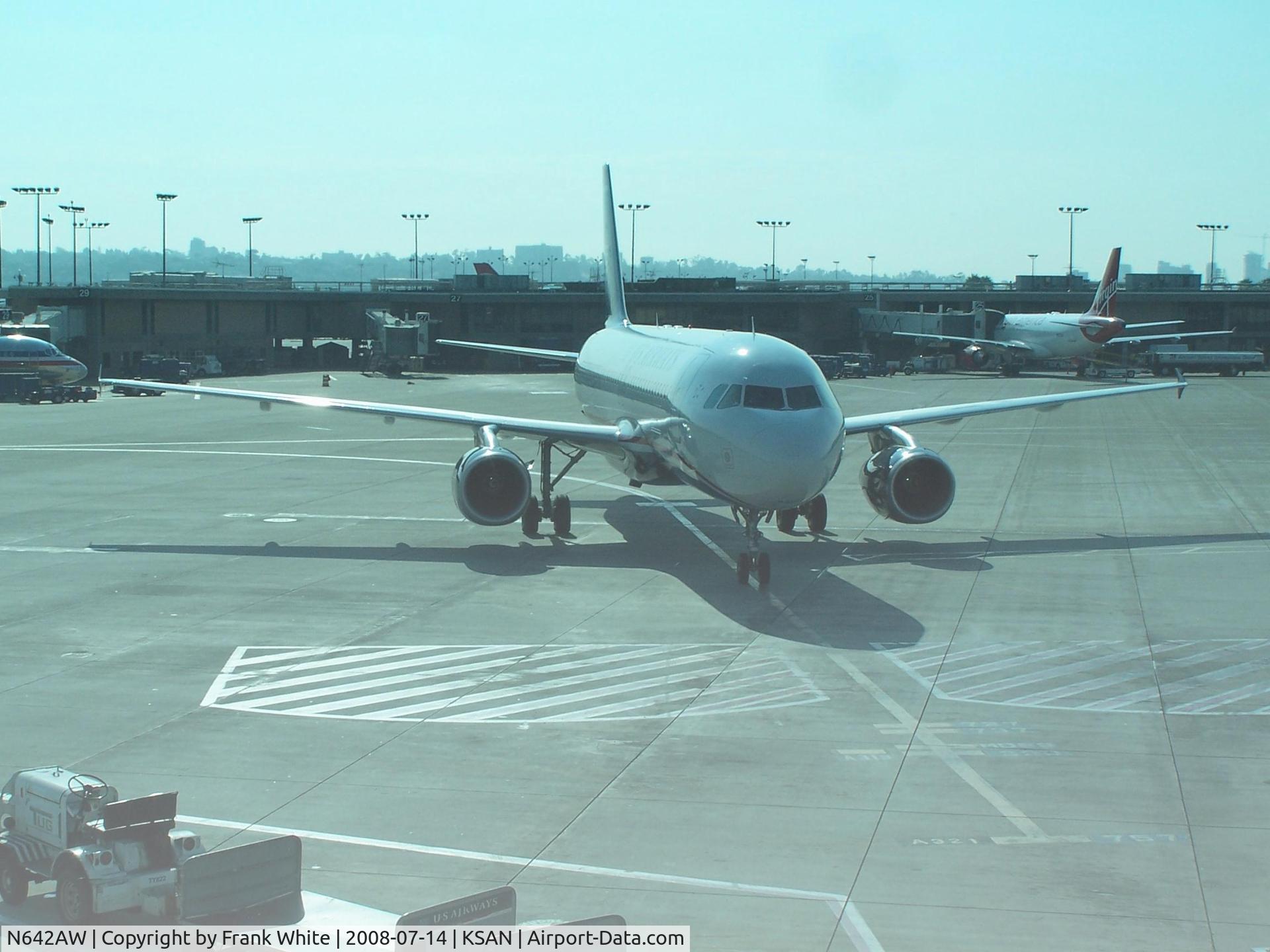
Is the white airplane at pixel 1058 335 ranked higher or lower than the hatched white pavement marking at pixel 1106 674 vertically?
higher

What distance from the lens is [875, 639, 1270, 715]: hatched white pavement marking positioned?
70.9 ft

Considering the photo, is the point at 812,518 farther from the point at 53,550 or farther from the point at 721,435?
the point at 53,550

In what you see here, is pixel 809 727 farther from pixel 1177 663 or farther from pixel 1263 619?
pixel 1263 619

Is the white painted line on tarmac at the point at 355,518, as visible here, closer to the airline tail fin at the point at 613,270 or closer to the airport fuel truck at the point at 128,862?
the airline tail fin at the point at 613,270

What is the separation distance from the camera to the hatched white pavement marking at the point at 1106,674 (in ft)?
70.9

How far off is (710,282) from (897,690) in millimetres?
126545

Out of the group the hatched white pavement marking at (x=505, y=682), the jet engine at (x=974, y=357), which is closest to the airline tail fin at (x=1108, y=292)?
the jet engine at (x=974, y=357)

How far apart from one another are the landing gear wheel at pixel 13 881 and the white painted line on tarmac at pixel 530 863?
254 centimetres

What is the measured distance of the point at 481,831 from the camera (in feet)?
52.5

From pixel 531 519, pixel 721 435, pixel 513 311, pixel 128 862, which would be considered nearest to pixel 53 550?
pixel 531 519

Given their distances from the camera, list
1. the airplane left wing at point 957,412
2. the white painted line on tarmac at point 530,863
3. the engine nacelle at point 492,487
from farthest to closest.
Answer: the airplane left wing at point 957,412 < the engine nacelle at point 492,487 < the white painted line on tarmac at point 530,863

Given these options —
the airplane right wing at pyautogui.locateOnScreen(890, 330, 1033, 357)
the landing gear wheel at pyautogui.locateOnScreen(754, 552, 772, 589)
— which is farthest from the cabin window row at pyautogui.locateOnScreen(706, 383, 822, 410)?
the airplane right wing at pyautogui.locateOnScreen(890, 330, 1033, 357)

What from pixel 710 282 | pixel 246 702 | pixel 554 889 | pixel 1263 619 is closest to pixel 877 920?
pixel 554 889

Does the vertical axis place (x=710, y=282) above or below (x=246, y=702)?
above
